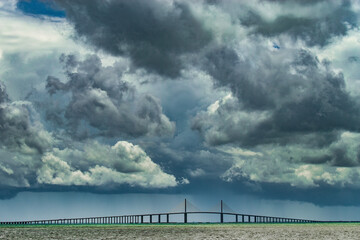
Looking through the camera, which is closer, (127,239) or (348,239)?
(348,239)

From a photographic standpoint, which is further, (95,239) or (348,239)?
(95,239)

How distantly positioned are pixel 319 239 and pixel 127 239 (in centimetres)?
3159

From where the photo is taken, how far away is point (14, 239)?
3590 inches

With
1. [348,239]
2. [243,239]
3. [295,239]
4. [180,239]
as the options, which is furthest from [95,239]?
[348,239]

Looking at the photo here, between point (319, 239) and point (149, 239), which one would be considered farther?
point (149, 239)

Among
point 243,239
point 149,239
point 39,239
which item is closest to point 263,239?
point 243,239

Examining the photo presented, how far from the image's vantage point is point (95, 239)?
8875cm

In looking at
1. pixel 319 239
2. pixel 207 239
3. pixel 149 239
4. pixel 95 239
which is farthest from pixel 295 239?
pixel 95 239

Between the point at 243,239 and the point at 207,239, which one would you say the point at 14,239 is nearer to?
the point at 207,239

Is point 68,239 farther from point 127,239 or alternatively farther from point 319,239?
point 319,239

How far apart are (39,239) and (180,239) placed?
24487 millimetres

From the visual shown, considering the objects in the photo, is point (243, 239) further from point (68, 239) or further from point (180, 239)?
point (68, 239)

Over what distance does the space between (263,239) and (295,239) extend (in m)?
5.46

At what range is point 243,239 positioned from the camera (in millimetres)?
86812
